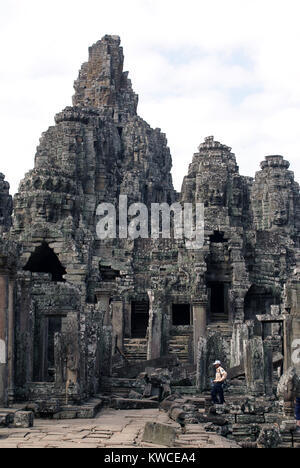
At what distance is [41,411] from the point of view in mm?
18453

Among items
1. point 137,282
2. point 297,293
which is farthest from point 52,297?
point 137,282

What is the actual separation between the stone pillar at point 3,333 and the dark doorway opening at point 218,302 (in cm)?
2176

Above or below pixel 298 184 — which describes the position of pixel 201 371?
below

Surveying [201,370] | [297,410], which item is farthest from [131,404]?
[297,410]

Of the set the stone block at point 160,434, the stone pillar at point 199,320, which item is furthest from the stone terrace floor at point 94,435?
the stone pillar at point 199,320

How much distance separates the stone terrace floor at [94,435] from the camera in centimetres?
1355

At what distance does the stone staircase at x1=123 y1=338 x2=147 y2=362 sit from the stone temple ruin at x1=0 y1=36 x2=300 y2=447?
8cm

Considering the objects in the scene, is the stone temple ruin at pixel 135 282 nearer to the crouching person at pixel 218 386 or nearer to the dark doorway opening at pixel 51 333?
the dark doorway opening at pixel 51 333

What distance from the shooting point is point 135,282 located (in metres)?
38.8

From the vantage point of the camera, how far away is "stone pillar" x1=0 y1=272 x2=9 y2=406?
1741cm

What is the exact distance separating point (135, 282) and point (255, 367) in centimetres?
1647

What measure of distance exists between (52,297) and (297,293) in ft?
22.4

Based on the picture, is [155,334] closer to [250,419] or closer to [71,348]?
[71,348]

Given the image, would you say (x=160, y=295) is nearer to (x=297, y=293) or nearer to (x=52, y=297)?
(x=52, y=297)
